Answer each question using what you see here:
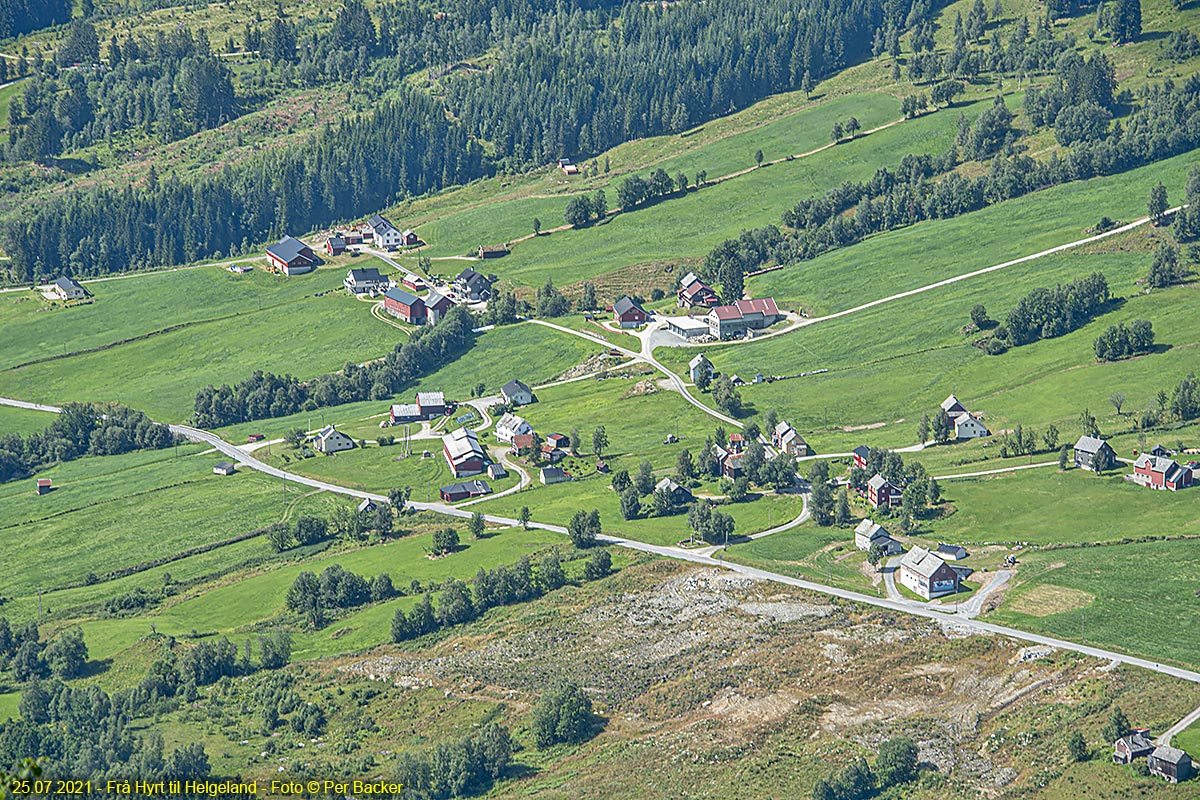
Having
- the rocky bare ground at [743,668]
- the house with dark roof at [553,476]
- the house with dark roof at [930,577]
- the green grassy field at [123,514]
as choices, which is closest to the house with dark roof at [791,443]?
the house with dark roof at [553,476]

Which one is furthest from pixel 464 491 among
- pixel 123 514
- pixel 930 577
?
pixel 930 577

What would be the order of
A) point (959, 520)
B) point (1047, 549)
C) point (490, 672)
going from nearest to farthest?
1. point (490, 672)
2. point (1047, 549)
3. point (959, 520)

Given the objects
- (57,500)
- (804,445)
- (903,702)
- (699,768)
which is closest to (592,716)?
(699,768)

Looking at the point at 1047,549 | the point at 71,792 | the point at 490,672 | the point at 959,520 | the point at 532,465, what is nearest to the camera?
the point at 71,792

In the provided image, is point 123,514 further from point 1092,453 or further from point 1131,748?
point 1131,748

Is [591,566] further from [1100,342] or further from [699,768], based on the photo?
[1100,342]
